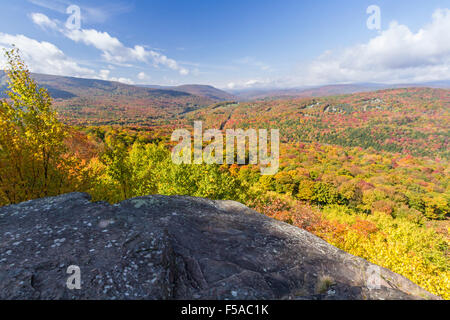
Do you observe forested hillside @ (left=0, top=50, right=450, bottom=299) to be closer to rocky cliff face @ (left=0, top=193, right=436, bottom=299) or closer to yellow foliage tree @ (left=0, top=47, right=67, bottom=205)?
yellow foliage tree @ (left=0, top=47, right=67, bottom=205)

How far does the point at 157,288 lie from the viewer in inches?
183

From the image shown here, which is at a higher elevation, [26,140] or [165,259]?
[26,140]

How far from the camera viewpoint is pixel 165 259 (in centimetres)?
543

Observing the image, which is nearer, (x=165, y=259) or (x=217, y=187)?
(x=165, y=259)

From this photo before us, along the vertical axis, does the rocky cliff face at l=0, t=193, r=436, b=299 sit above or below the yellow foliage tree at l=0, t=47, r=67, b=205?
below

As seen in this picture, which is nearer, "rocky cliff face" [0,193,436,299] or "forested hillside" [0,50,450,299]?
"rocky cliff face" [0,193,436,299]

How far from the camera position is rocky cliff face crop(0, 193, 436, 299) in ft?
15.4

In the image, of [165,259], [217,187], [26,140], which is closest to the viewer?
[165,259]

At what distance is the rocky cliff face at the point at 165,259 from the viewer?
15.4 ft

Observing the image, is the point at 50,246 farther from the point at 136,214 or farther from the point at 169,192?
the point at 169,192

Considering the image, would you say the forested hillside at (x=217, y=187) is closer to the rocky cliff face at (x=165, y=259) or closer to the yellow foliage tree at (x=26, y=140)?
the yellow foliage tree at (x=26, y=140)

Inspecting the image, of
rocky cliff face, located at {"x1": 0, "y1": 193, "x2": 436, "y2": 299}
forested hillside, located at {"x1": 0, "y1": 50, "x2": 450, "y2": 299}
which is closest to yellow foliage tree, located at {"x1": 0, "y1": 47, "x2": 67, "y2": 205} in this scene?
forested hillside, located at {"x1": 0, "y1": 50, "x2": 450, "y2": 299}

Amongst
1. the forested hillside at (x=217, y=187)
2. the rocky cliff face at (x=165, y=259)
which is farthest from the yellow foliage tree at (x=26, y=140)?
the rocky cliff face at (x=165, y=259)
